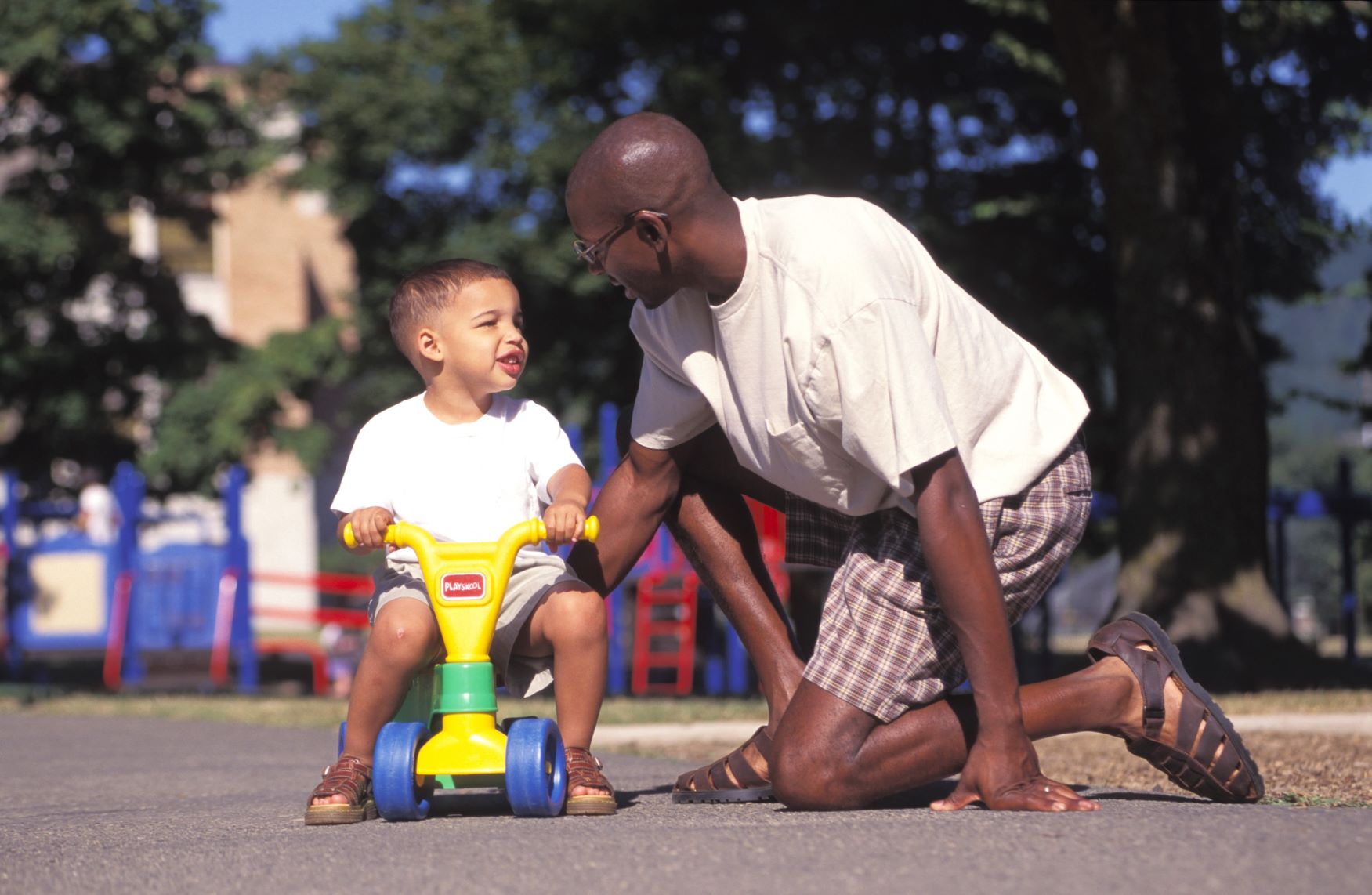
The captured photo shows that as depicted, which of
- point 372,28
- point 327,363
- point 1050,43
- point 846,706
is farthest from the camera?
point 372,28

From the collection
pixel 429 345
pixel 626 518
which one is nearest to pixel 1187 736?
pixel 626 518

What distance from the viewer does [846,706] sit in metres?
3.71

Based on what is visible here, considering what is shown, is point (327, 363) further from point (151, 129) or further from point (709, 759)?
point (709, 759)

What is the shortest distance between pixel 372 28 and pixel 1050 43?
1343 centimetres

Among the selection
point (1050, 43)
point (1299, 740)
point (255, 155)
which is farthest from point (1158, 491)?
point (255, 155)

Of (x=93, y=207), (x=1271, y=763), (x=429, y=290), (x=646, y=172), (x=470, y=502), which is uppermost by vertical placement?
(x=93, y=207)

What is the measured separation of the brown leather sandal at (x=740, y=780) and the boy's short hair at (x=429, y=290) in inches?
50.1

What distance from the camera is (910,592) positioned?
376cm

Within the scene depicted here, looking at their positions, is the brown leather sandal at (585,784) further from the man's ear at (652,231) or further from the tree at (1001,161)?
the tree at (1001,161)

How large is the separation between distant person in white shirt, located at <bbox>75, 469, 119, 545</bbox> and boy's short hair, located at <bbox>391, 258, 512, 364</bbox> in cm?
1126

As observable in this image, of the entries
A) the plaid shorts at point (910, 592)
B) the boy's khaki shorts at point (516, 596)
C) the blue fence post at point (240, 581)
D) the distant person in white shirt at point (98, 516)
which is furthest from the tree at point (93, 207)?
the plaid shorts at point (910, 592)

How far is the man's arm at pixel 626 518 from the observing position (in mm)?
4398

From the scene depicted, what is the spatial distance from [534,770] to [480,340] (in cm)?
113

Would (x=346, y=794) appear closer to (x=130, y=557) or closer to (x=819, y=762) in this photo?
(x=819, y=762)
